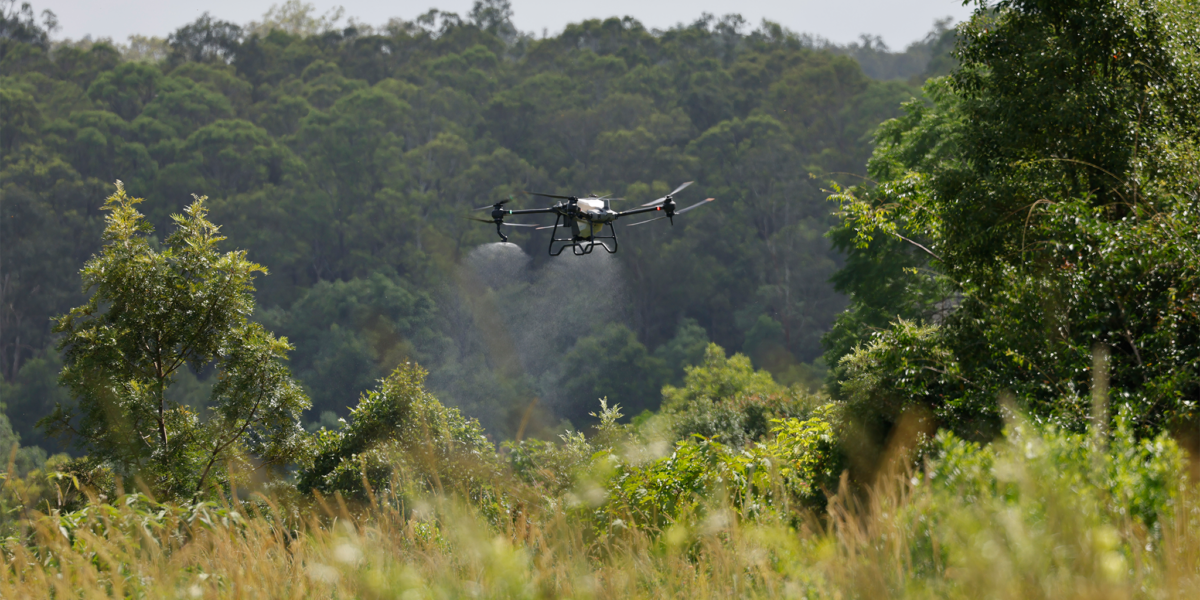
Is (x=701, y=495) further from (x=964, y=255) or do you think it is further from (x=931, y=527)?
(x=964, y=255)

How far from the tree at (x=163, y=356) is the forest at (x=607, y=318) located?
5cm

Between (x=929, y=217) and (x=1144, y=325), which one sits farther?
(x=929, y=217)

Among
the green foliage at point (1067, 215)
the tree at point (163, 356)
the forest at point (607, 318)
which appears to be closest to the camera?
the forest at point (607, 318)

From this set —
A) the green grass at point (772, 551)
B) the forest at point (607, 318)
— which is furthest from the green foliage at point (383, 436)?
the green grass at point (772, 551)

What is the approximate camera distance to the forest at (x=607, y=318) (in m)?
2.77

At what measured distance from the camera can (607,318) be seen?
161ft

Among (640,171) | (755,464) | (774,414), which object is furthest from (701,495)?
(640,171)

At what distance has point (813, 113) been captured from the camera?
2120 inches

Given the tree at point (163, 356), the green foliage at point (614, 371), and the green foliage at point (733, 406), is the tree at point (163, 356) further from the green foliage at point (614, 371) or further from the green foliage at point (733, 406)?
the green foliage at point (614, 371)

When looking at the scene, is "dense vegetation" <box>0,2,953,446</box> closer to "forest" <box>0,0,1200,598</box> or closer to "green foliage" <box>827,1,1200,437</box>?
"forest" <box>0,0,1200,598</box>

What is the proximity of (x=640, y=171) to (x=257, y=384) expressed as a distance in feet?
136

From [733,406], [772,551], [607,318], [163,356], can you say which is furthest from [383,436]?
[607,318]

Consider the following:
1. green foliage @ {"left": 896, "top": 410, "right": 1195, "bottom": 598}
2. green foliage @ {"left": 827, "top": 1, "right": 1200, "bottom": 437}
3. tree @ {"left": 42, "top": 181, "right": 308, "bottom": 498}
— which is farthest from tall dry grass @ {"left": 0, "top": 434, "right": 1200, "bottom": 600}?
tree @ {"left": 42, "top": 181, "right": 308, "bottom": 498}

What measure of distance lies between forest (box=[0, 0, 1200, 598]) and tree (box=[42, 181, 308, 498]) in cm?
5
